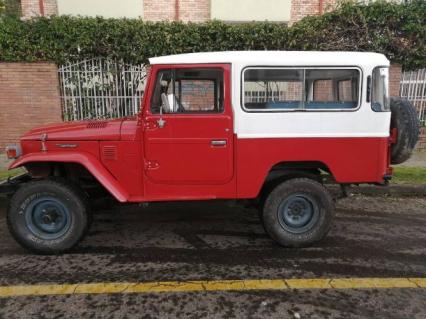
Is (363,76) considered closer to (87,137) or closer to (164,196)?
(164,196)

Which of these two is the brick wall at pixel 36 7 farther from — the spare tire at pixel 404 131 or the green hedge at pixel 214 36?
the spare tire at pixel 404 131

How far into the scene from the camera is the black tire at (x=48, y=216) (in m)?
3.92

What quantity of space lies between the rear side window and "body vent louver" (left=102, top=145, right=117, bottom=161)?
59.9 inches

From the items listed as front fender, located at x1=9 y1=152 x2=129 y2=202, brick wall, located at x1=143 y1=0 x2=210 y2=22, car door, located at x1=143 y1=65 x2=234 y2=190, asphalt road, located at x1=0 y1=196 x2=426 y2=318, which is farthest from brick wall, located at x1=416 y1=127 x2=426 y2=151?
front fender, located at x1=9 y1=152 x2=129 y2=202

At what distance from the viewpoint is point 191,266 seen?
3.72 metres

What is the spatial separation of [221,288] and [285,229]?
3.97 feet

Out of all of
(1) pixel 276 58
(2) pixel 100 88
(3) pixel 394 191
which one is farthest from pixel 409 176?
(2) pixel 100 88

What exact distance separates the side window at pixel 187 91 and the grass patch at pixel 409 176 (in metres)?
4.29

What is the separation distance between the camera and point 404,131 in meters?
4.12

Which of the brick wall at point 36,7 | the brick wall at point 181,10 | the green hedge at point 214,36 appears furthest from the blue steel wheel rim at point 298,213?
the brick wall at point 36,7

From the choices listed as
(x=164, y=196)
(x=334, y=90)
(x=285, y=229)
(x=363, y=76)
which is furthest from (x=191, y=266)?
(x=363, y=76)

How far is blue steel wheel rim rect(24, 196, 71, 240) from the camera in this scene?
13.0ft

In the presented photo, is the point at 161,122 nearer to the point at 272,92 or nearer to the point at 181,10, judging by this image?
the point at 272,92

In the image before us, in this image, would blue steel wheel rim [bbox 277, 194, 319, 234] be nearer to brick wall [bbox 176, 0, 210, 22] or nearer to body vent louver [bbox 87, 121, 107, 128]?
body vent louver [bbox 87, 121, 107, 128]
